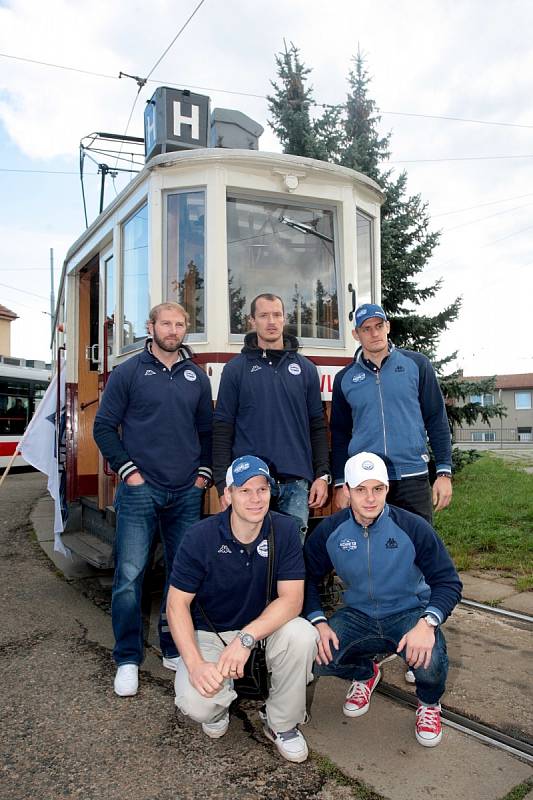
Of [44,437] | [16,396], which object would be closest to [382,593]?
[44,437]

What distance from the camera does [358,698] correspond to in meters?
2.97

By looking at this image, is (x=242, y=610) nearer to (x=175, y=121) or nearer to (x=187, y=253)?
(x=187, y=253)

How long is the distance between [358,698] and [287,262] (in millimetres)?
2669

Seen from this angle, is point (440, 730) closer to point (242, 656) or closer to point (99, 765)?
point (242, 656)

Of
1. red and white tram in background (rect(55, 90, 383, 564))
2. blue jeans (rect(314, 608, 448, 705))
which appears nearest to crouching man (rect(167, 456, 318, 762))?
blue jeans (rect(314, 608, 448, 705))

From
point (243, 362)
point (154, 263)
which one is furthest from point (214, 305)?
point (243, 362)

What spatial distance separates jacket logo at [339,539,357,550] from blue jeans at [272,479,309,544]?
495 millimetres

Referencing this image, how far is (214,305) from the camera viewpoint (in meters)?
4.09

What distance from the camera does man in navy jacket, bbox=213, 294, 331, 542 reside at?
335 cm

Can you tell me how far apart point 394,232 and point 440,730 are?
299 inches

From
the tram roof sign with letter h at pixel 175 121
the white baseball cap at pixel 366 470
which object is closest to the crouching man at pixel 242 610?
the white baseball cap at pixel 366 470

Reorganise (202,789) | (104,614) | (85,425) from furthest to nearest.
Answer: (85,425) < (104,614) < (202,789)

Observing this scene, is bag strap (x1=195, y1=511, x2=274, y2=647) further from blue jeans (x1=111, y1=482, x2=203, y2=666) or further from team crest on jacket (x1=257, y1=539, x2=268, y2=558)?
blue jeans (x1=111, y1=482, x2=203, y2=666)

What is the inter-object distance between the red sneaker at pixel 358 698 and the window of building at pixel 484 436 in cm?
4315
